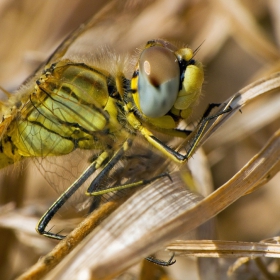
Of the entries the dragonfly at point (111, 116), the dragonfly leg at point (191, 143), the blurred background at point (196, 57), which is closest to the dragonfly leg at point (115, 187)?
the dragonfly at point (111, 116)

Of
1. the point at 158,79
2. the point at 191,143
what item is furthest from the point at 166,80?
the point at 191,143

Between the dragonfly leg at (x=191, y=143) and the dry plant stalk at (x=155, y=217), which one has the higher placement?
the dragonfly leg at (x=191, y=143)

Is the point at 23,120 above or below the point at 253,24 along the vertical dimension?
below

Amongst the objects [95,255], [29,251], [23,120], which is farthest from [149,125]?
[29,251]

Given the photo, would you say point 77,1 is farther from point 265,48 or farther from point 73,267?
point 73,267

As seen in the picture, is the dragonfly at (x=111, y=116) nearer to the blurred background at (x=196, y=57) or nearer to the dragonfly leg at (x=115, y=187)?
the dragonfly leg at (x=115, y=187)

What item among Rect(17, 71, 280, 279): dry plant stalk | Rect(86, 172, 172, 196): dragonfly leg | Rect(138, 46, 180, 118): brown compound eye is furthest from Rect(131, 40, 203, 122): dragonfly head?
Rect(86, 172, 172, 196): dragonfly leg

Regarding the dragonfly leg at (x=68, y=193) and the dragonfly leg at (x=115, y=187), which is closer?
the dragonfly leg at (x=115, y=187)

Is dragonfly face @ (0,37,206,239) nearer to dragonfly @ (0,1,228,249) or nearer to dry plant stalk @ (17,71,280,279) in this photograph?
dragonfly @ (0,1,228,249)

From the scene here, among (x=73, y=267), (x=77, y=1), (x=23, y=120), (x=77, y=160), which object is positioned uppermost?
(x=77, y=1)
